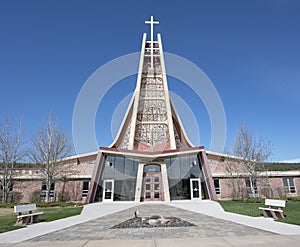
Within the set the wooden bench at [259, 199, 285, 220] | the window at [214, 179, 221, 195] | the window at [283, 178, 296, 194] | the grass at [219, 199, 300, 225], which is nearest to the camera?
the grass at [219, 199, 300, 225]

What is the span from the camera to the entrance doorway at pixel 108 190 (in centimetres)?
1869

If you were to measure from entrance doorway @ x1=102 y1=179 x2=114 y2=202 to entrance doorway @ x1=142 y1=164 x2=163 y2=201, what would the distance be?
9.43ft

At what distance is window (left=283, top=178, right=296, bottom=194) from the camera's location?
2205cm

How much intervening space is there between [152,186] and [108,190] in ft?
13.0

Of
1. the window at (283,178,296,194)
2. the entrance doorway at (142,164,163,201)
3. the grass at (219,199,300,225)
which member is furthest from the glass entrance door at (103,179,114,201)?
the window at (283,178,296,194)

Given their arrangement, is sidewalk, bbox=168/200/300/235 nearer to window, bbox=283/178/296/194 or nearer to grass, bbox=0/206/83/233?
grass, bbox=0/206/83/233

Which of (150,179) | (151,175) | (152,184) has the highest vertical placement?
(151,175)

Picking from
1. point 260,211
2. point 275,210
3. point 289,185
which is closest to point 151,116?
point 289,185

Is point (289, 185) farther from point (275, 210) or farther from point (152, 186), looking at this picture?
point (275, 210)

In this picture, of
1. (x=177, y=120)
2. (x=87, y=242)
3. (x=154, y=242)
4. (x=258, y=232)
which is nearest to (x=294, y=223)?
(x=258, y=232)

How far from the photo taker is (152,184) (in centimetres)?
2006

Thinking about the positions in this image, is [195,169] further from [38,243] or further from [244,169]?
[38,243]

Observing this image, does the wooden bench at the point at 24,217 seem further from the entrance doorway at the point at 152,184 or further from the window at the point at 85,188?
the entrance doorway at the point at 152,184

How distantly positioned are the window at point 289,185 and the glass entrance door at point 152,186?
42.6ft
